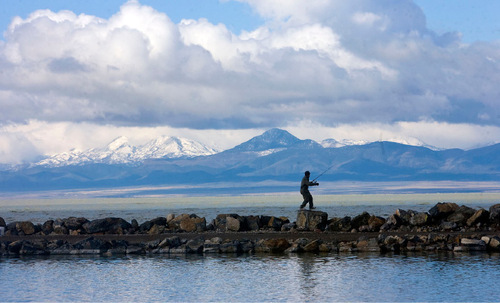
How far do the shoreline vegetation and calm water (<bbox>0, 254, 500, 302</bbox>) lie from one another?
162 centimetres

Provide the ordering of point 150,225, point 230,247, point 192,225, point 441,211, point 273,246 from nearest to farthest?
point 273,246
point 230,247
point 441,211
point 192,225
point 150,225

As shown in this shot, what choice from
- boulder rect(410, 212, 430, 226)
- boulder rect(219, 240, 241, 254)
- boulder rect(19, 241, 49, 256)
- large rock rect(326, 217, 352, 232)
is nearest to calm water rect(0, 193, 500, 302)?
boulder rect(219, 240, 241, 254)

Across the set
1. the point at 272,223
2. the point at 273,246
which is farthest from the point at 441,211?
the point at 273,246

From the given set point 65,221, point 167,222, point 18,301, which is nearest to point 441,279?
point 18,301

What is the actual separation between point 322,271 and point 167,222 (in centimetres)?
1494

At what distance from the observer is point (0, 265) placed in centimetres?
2952

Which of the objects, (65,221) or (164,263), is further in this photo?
(65,221)

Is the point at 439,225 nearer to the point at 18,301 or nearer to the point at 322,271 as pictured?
the point at 322,271

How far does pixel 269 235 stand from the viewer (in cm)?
3459

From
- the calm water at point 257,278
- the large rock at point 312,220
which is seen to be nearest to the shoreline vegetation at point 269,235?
the large rock at point 312,220

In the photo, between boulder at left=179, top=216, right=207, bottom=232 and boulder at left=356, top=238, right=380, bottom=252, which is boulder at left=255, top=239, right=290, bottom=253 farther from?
boulder at left=179, top=216, right=207, bottom=232

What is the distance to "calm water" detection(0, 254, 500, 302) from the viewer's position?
22.3 m

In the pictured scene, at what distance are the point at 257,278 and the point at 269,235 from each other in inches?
372

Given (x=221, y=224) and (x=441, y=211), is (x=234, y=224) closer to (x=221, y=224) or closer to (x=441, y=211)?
(x=221, y=224)
